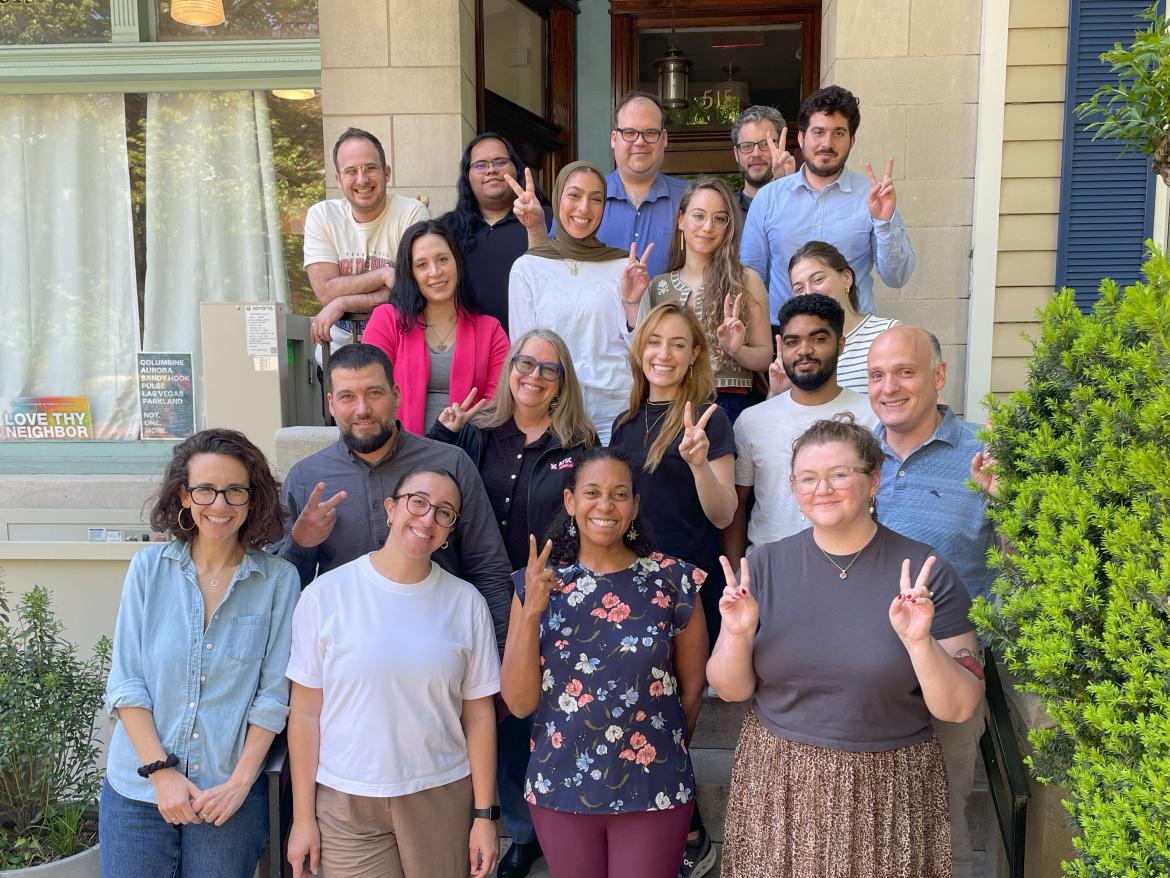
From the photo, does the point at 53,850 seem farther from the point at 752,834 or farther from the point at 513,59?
the point at 513,59

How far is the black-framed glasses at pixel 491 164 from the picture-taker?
13.6 ft

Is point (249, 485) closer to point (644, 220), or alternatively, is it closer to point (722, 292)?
point (722, 292)

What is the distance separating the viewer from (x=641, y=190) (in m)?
4.23

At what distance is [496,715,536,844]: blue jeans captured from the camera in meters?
3.04

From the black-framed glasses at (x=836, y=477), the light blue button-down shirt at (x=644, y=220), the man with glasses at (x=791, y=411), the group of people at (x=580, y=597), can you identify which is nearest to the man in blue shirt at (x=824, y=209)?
the group of people at (x=580, y=597)

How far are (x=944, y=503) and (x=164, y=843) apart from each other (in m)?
2.42

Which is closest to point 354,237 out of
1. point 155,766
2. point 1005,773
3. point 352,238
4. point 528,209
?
point 352,238

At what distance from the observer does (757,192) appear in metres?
4.36

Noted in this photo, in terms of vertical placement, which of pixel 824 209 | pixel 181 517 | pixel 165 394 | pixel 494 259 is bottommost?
pixel 181 517

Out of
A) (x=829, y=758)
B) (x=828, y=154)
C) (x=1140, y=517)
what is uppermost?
(x=828, y=154)

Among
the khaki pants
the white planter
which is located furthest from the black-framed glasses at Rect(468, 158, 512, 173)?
the white planter

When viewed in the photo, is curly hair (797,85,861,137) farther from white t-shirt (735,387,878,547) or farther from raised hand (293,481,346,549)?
raised hand (293,481,346,549)

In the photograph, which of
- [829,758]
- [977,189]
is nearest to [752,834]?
[829,758]

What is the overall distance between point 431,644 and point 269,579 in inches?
21.5
